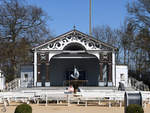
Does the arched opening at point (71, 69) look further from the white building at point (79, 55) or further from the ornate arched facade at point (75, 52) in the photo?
the ornate arched facade at point (75, 52)

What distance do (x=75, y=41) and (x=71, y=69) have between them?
475 cm

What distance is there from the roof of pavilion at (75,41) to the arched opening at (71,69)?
3.13 meters

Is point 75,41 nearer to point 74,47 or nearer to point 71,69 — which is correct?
point 74,47

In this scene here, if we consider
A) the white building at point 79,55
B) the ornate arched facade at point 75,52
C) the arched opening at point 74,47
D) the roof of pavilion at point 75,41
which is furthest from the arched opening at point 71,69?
the roof of pavilion at point 75,41

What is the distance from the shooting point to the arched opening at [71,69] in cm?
3590

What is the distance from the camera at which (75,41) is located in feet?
107

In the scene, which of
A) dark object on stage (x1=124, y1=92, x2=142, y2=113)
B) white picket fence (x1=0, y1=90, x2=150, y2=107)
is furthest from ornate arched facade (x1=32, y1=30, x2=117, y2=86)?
dark object on stage (x1=124, y1=92, x2=142, y2=113)

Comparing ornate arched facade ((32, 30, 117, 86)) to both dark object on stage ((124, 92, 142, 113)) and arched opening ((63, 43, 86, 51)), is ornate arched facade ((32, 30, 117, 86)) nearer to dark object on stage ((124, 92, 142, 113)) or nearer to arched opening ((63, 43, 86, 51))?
arched opening ((63, 43, 86, 51))

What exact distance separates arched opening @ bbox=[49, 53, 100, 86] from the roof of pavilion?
3.13 meters

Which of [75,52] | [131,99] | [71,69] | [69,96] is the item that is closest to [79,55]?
[75,52]

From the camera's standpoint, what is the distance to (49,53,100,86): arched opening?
35.9m

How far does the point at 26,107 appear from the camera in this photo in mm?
12047

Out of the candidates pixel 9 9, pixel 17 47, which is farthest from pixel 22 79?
pixel 9 9

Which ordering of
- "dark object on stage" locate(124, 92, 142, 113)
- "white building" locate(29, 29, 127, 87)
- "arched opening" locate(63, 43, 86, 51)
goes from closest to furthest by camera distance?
1. "dark object on stage" locate(124, 92, 142, 113)
2. "white building" locate(29, 29, 127, 87)
3. "arched opening" locate(63, 43, 86, 51)
